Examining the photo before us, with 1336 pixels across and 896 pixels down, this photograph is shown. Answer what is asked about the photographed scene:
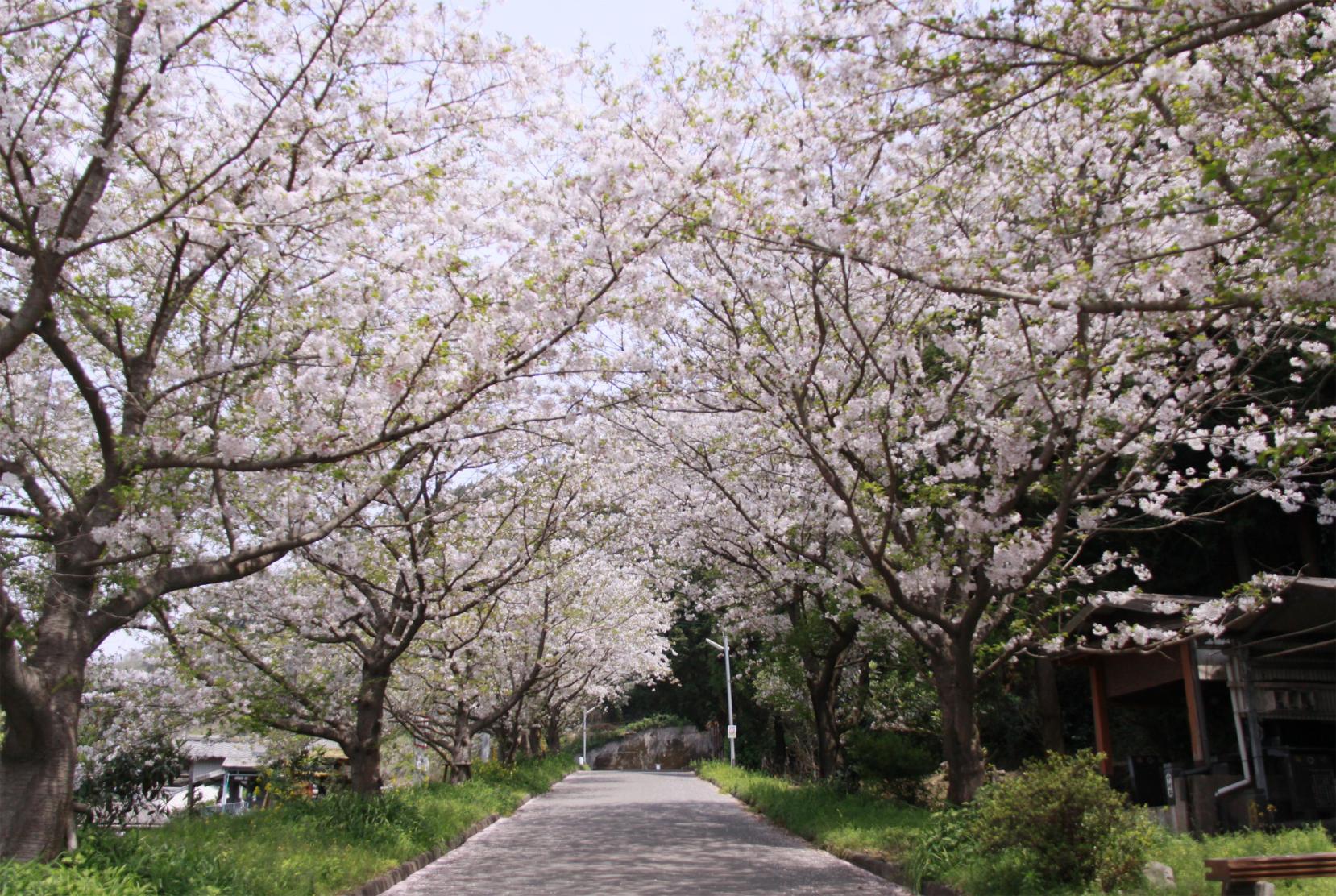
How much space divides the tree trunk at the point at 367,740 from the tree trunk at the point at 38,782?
665 cm

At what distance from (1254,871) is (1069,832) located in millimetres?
1622

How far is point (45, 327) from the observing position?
22.0 feet

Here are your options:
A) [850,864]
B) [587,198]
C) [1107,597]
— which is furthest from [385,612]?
[1107,597]

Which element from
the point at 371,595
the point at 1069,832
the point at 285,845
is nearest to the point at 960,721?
the point at 1069,832

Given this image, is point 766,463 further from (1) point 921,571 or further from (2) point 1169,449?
(2) point 1169,449

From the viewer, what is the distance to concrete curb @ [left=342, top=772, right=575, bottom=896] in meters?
9.53

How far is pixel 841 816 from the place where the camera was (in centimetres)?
1465

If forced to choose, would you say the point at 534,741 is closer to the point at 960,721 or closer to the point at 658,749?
the point at 658,749

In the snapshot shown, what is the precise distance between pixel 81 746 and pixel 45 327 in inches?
432

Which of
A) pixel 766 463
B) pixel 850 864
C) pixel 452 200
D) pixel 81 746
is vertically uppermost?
pixel 452 200

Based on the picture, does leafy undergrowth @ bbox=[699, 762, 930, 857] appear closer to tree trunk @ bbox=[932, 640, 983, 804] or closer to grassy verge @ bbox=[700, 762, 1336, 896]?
grassy verge @ bbox=[700, 762, 1336, 896]

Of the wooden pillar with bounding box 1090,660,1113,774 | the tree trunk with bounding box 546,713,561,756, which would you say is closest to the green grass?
the wooden pillar with bounding box 1090,660,1113,774

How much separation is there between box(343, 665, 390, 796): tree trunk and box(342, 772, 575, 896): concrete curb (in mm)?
1330

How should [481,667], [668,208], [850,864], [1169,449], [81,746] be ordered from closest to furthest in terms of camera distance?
[668,208]
[1169,449]
[850,864]
[81,746]
[481,667]
